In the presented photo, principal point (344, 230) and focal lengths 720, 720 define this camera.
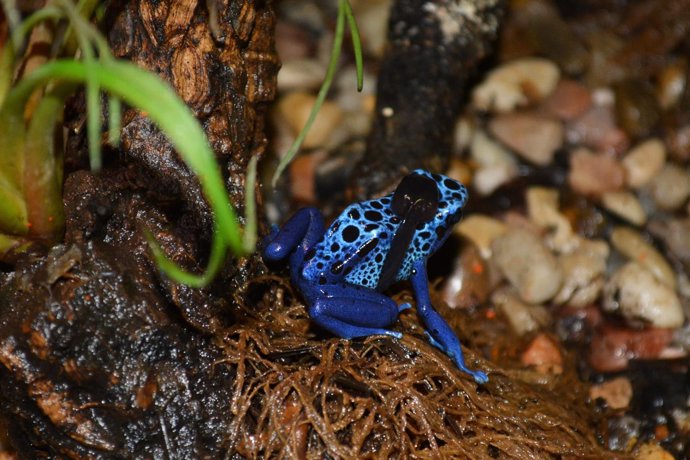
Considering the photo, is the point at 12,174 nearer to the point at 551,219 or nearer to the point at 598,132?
the point at 551,219

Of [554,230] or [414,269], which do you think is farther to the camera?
[554,230]

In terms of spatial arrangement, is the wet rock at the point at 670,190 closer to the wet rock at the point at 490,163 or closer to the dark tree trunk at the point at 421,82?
the wet rock at the point at 490,163

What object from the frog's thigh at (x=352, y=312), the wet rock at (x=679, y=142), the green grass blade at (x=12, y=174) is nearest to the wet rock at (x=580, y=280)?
the wet rock at (x=679, y=142)

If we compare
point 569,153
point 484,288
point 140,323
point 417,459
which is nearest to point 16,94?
point 140,323

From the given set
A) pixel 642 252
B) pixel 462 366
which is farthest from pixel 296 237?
pixel 642 252

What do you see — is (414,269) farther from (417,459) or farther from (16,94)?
(16,94)

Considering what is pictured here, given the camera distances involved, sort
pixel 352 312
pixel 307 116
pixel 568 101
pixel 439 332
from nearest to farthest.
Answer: pixel 352 312 → pixel 439 332 → pixel 307 116 → pixel 568 101
